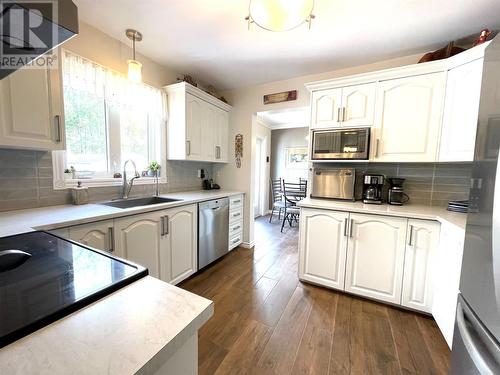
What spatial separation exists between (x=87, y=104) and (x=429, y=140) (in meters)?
3.10

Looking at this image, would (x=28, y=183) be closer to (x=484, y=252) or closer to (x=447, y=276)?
(x=484, y=252)

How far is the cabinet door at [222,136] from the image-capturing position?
3.06 metres

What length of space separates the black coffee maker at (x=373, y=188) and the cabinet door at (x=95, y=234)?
229 centimetres

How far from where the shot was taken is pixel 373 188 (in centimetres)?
221

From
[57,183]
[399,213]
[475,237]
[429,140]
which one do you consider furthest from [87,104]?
[429,140]

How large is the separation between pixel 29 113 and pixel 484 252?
2359 mm

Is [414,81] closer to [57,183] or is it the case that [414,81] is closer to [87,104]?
[87,104]

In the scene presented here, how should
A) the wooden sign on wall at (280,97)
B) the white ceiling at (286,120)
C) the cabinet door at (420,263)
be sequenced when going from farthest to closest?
1. the white ceiling at (286,120)
2. the wooden sign on wall at (280,97)
3. the cabinet door at (420,263)

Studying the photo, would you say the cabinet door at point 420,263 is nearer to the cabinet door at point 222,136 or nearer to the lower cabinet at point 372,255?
the lower cabinet at point 372,255

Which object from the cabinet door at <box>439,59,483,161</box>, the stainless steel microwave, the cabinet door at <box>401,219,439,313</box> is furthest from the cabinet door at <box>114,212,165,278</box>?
the cabinet door at <box>439,59,483,161</box>

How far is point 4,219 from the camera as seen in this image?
127 centimetres

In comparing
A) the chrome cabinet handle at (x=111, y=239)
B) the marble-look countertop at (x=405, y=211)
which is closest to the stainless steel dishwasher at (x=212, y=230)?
the chrome cabinet handle at (x=111, y=239)

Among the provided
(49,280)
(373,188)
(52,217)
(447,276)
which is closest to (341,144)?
(373,188)

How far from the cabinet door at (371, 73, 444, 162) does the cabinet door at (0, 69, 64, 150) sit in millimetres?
2619
